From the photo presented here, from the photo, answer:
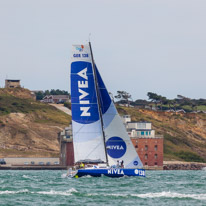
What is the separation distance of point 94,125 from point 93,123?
22 cm

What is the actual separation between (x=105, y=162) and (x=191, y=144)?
421ft

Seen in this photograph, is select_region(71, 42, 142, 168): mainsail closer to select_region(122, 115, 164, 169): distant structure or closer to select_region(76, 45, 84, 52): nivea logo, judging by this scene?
select_region(76, 45, 84, 52): nivea logo

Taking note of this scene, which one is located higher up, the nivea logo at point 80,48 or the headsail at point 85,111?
the nivea logo at point 80,48

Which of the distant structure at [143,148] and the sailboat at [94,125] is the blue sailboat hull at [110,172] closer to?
the sailboat at [94,125]

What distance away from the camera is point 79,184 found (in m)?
66.2

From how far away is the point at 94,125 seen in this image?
A: 72.4 m

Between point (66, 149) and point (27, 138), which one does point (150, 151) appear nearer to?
point (66, 149)

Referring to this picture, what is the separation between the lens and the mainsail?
72188 millimetres

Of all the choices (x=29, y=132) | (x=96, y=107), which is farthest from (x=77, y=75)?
(x=29, y=132)

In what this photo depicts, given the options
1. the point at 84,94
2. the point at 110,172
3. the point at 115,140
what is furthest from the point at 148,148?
the point at 110,172

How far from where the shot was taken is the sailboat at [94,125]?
237ft

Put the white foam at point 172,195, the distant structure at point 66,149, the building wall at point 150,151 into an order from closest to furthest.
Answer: the white foam at point 172,195 < the distant structure at point 66,149 < the building wall at point 150,151

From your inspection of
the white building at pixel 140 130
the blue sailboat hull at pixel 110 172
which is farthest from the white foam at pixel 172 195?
the white building at pixel 140 130

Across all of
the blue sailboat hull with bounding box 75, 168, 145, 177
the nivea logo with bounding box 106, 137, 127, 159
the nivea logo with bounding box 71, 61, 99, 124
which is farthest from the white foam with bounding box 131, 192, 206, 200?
the nivea logo with bounding box 71, 61, 99, 124
